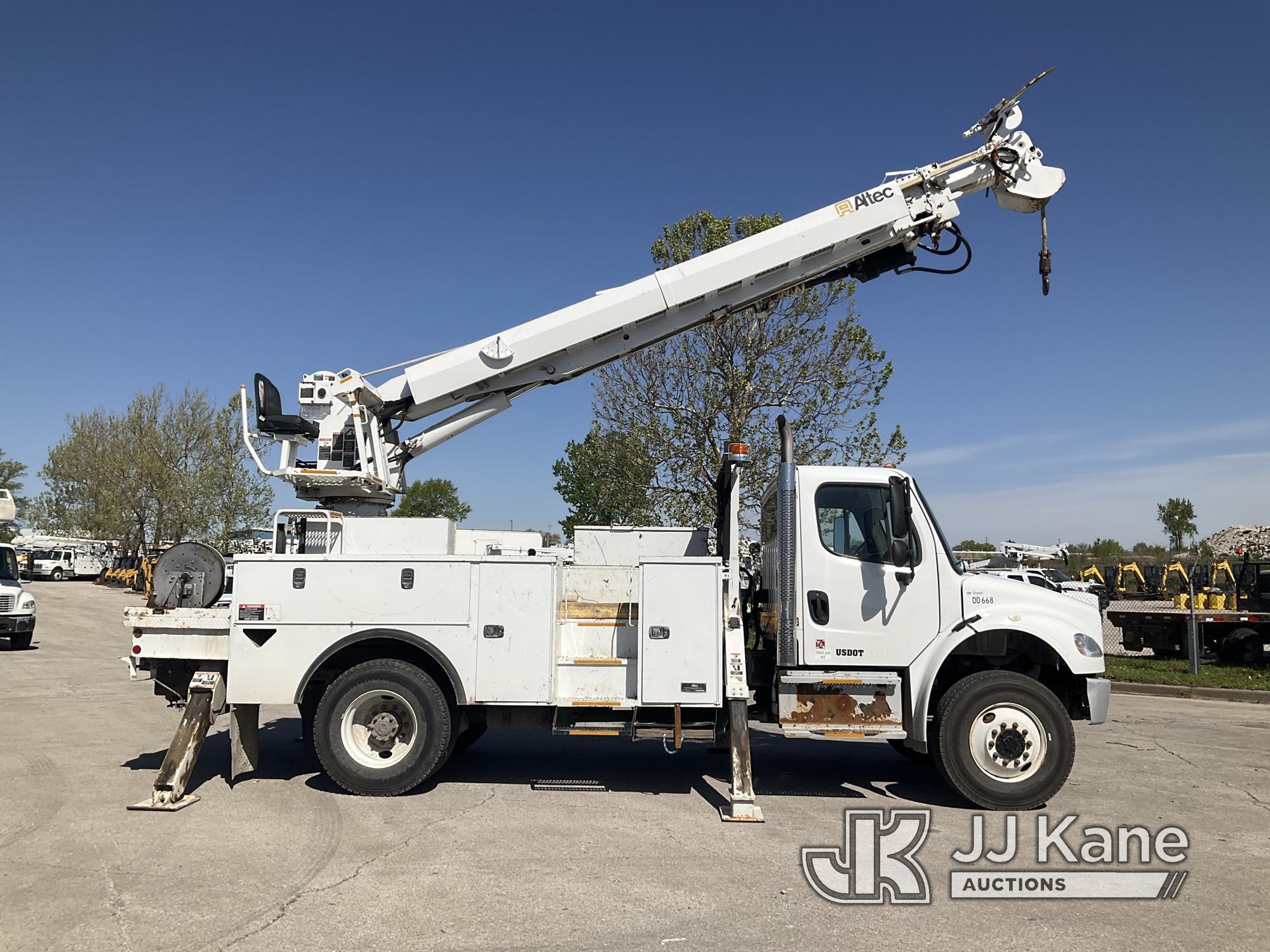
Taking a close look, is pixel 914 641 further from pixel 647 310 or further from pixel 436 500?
pixel 436 500

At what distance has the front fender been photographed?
697 cm

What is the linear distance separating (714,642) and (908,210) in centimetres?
448

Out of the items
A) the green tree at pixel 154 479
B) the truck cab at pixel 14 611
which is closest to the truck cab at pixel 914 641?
the truck cab at pixel 14 611

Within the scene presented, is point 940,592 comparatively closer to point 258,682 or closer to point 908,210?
point 908,210

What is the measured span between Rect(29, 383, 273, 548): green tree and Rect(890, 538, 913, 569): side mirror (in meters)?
39.8

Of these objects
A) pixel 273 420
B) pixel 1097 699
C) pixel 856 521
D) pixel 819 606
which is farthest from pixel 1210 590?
pixel 273 420

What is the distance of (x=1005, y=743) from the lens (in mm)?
6883

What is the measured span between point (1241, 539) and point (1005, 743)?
31.1 meters

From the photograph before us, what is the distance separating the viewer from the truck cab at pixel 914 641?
686 centimetres

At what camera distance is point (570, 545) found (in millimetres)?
8570

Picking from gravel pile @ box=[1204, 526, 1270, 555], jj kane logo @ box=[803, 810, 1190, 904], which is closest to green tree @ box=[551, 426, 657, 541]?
jj kane logo @ box=[803, 810, 1190, 904]

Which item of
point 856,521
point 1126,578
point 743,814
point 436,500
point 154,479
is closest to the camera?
point 743,814

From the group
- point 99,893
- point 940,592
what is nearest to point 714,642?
point 940,592

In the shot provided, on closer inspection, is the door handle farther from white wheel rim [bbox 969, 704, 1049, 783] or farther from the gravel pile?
the gravel pile
